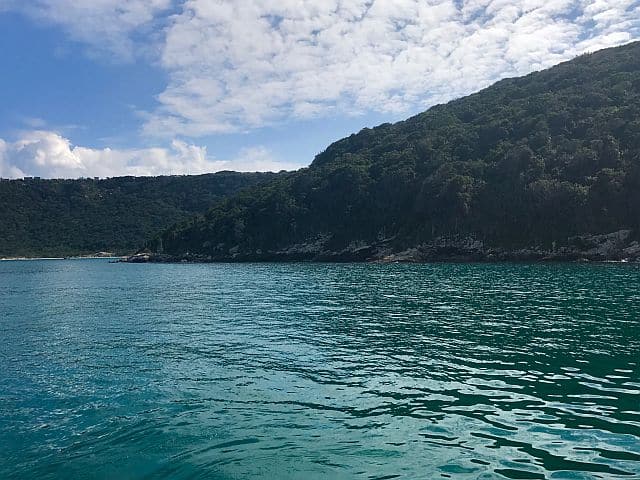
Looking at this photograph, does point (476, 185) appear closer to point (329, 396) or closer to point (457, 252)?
point (457, 252)

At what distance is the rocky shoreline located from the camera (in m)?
91.2

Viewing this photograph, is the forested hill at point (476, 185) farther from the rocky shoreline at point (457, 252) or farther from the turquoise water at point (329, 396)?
the turquoise water at point (329, 396)

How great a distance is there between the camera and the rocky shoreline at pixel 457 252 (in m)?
91.2

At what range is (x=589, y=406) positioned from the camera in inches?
574

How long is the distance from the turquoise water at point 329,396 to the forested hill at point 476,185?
74.3 metres

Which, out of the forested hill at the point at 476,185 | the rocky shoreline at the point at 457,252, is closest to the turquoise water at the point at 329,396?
the rocky shoreline at the point at 457,252

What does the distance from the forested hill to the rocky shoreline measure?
1.99 feet

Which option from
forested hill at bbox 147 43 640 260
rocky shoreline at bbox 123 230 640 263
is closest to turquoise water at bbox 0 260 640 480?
rocky shoreline at bbox 123 230 640 263

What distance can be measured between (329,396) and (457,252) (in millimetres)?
100103

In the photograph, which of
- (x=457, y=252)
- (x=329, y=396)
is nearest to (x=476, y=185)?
(x=457, y=252)

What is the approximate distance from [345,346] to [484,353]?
668 cm

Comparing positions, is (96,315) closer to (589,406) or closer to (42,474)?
(42,474)

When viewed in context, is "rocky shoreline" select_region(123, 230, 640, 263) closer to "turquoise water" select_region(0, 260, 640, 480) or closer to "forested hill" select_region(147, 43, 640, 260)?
"forested hill" select_region(147, 43, 640, 260)

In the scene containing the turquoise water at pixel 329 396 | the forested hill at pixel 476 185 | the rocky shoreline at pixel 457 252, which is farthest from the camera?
the forested hill at pixel 476 185
